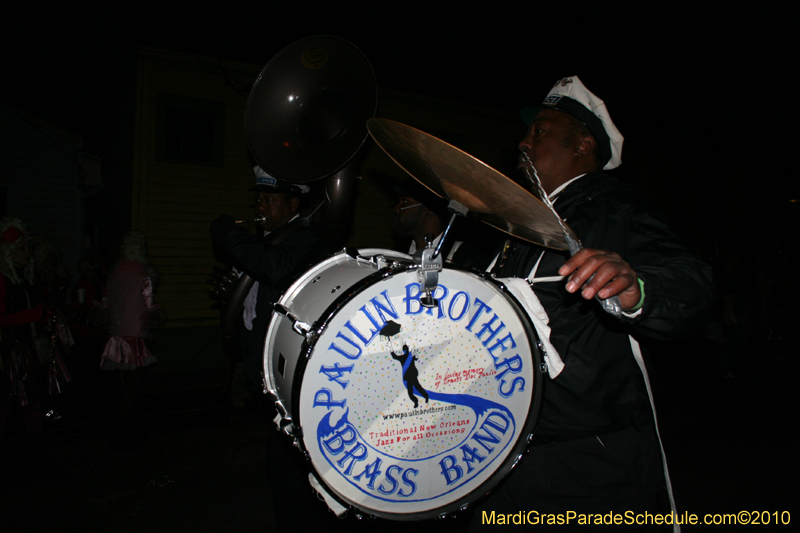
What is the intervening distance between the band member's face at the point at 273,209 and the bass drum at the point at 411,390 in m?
1.65

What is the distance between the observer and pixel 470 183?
4.67 feet

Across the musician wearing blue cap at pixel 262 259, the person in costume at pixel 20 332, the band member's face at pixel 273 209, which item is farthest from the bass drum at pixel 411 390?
the person in costume at pixel 20 332

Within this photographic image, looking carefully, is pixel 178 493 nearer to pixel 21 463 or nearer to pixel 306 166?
pixel 21 463

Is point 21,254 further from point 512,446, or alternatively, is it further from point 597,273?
point 597,273

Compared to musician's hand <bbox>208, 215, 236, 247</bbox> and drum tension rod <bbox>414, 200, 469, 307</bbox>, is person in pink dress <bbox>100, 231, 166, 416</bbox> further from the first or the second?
drum tension rod <bbox>414, 200, 469, 307</bbox>

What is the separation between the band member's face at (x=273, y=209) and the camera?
10.6 ft

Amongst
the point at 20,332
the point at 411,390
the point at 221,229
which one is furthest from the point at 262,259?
the point at 20,332

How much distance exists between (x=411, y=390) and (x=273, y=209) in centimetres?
206

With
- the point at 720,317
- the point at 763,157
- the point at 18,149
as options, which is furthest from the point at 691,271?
the point at 763,157

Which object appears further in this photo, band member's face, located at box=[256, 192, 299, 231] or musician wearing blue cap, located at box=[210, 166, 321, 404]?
band member's face, located at box=[256, 192, 299, 231]

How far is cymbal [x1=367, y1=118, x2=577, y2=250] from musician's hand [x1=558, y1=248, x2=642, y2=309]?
13cm

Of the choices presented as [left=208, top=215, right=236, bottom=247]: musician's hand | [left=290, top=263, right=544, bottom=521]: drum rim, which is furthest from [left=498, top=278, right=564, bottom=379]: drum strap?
[left=208, top=215, right=236, bottom=247]: musician's hand

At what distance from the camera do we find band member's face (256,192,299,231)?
3.23m

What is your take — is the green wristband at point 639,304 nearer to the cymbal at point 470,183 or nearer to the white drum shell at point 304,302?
the cymbal at point 470,183
